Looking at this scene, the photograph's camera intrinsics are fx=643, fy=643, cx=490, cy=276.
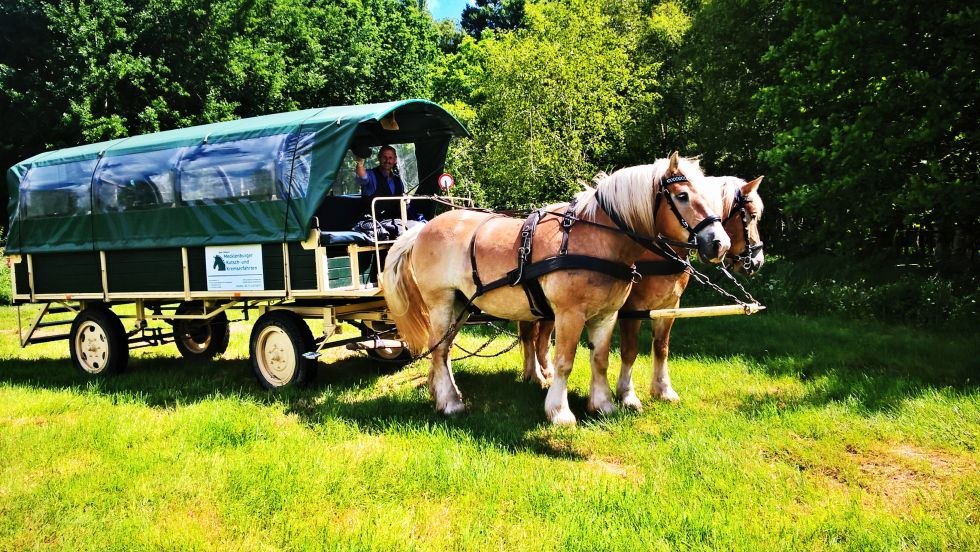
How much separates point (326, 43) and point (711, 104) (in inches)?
581

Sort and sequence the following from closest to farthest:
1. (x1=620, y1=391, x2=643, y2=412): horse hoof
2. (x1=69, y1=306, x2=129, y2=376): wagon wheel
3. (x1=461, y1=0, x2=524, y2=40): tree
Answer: (x1=620, y1=391, x2=643, y2=412): horse hoof, (x1=69, y1=306, x2=129, y2=376): wagon wheel, (x1=461, y1=0, x2=524, y2=40): tree

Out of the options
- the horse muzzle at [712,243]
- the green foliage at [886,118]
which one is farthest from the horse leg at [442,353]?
the green foliage at [886,118]

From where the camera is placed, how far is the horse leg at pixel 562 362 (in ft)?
16.8

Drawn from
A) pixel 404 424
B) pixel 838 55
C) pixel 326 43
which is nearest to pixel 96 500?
pixel 404 424

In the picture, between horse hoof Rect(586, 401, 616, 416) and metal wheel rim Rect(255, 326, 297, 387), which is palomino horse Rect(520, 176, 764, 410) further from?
metal wheel rim Rect(255, 326, 297, 387)

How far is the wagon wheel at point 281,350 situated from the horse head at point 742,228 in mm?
4292

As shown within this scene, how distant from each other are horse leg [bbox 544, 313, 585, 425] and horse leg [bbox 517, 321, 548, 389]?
1.47 meters

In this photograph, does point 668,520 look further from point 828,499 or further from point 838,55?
point 838,55

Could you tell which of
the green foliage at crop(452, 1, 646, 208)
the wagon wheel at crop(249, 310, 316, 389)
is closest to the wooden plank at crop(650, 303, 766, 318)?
the wagon wheel at crop(249, 310, 316, 389)

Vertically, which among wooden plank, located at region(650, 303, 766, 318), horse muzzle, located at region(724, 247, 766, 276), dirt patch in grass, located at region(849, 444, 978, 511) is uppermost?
horse muzzle, located at region(724, 247, 766, 276)

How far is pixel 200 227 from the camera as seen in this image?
6969 mm

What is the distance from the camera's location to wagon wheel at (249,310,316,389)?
21.9ft

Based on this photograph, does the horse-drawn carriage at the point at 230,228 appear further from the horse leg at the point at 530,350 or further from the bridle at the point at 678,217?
the bridle at the point at 678,217

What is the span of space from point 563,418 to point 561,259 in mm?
1293
